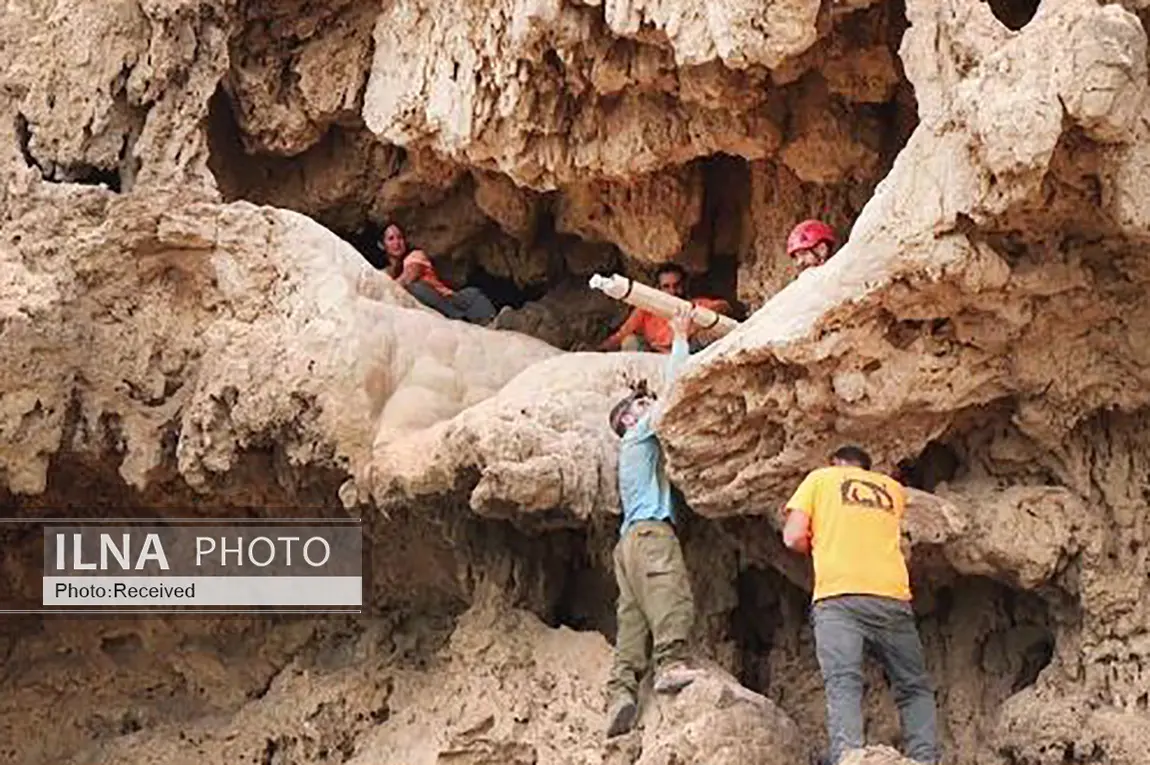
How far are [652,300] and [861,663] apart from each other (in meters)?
1.60

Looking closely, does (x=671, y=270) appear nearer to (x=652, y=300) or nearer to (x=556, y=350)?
(x=556, y=350)

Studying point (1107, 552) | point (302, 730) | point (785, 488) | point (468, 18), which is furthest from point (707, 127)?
point (302, 730)

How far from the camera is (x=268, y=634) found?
7.76 meters

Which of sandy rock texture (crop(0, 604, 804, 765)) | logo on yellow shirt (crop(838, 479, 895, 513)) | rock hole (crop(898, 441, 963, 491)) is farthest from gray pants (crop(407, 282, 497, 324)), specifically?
logo on yellow shirt (crop(838, 479, 895, 513))

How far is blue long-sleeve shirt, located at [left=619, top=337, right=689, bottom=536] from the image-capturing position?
20.2 feet

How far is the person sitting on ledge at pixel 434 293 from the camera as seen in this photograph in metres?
7.88

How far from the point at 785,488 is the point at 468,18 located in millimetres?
2763

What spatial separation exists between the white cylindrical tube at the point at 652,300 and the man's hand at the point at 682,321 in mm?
19

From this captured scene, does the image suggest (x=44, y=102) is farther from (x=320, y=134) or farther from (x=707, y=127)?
(x=707, y=127)

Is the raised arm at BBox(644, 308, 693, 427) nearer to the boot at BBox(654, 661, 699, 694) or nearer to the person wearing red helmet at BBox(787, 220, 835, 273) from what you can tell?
the person wearing red helmet at BBox(787, 220, 835, 273)

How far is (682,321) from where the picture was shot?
21.0ft

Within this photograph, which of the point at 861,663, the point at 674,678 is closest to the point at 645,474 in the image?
the point at 674,678

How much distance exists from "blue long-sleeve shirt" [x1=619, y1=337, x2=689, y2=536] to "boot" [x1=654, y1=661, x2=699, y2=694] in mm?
519

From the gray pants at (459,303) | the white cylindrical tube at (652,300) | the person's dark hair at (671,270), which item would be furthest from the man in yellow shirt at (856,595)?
the gray pants at (459,303)
